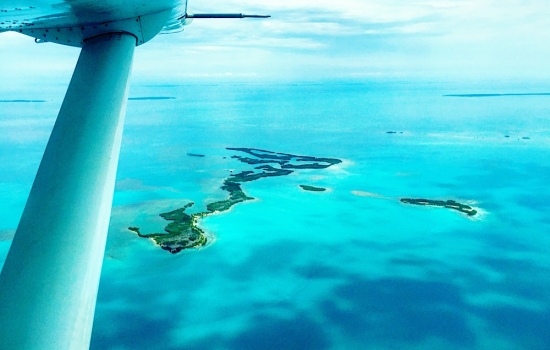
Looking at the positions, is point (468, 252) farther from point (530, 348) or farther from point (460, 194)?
point (460, 194)

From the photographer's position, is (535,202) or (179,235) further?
(535,202)

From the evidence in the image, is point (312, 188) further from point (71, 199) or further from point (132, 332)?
point (71, 199)

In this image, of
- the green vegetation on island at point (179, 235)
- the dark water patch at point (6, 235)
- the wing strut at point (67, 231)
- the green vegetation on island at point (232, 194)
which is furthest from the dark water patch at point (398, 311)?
the dark water patch at point (6, 235)

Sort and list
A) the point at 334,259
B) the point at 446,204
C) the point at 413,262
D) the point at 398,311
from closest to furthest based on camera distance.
Answer: the point at 398,311
the point at 413,262
the point at 334,259
the point at 446,204

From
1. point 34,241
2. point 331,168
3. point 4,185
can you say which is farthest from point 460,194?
point 4,185

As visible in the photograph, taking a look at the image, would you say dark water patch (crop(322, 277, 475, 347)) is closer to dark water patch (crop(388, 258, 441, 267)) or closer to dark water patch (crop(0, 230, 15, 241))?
dark water patch (crop(388, 258, 441, 267))

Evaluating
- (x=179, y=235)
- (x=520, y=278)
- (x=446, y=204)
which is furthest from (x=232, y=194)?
(x=520, y=278)

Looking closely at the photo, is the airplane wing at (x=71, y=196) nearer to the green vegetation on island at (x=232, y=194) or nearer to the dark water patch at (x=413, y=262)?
the green vegetation on island at (x=232, y=194)
